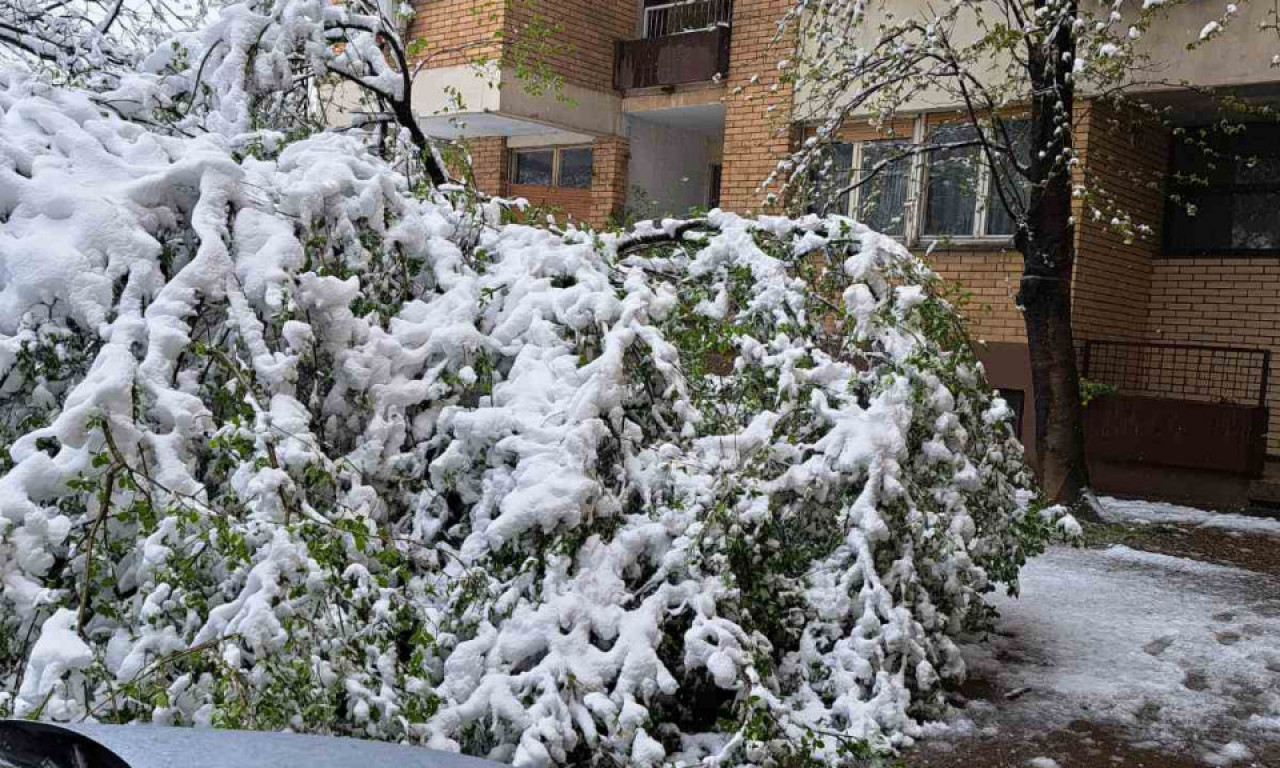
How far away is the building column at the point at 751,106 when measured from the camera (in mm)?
14094

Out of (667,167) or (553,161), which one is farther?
(553,161)

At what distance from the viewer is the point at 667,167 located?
17.3 metres

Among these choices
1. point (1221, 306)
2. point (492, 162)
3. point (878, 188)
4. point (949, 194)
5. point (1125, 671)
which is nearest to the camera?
point (1125, 671)

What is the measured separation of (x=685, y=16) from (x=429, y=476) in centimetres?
1358

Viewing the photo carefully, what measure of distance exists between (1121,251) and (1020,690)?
8998 mm

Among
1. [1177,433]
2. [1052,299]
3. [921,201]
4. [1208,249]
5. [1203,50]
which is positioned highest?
[1203,50]

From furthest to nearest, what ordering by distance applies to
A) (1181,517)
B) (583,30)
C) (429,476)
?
1. (583,30)
2. (1181,517)
3. (429,476)

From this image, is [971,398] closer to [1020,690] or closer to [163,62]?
[1020,690]

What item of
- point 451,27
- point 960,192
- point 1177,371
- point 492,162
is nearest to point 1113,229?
point 960,192

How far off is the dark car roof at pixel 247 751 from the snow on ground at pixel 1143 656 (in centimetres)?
305

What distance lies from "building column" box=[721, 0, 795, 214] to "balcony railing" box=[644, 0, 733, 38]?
1.47ft

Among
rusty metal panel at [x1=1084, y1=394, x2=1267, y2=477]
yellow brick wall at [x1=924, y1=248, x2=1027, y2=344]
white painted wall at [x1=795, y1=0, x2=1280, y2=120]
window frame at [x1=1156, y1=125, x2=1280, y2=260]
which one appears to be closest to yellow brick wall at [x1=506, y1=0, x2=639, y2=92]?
white painted wall at [x1=795, y1=0, x2=1280, y2=120]

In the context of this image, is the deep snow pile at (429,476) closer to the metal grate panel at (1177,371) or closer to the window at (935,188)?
the window at (935,188)

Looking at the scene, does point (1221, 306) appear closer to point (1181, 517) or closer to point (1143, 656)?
point (1181, 517)
